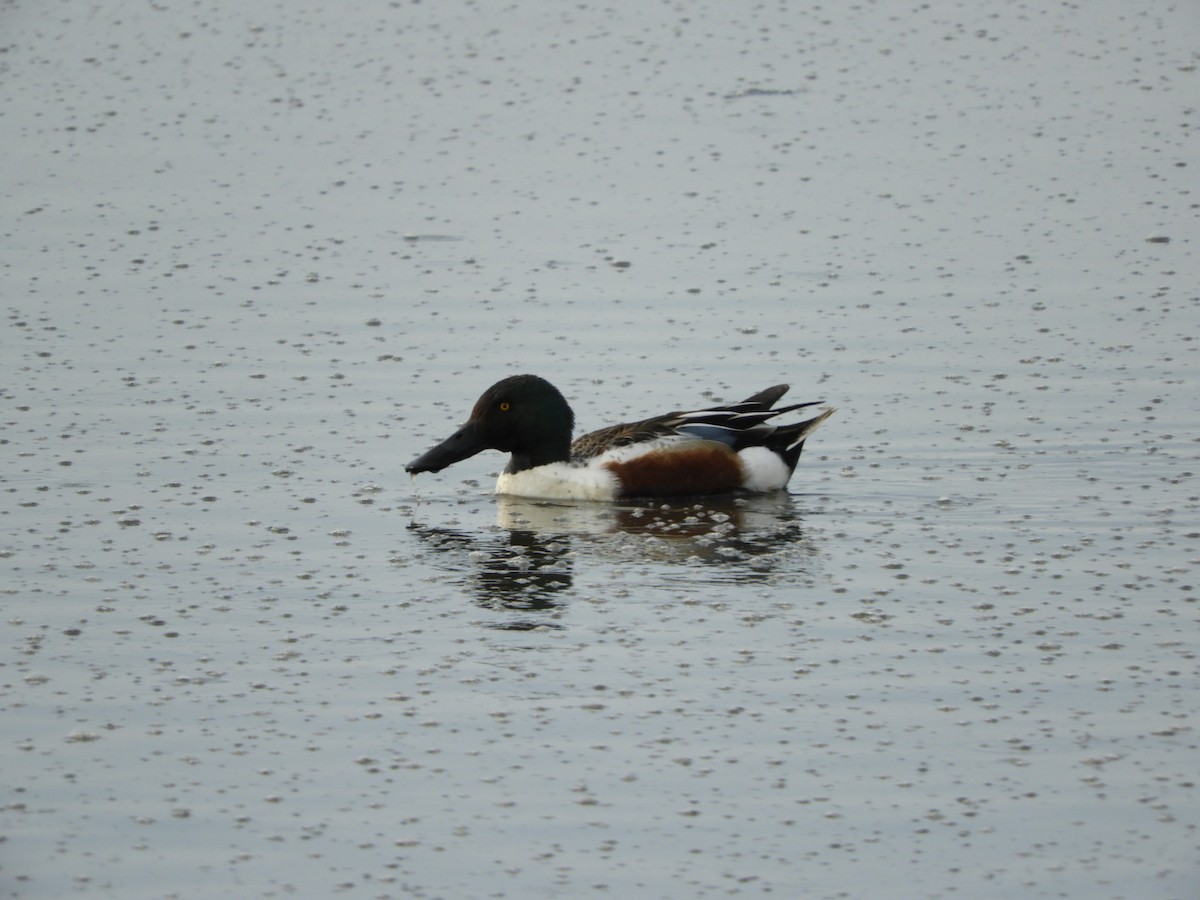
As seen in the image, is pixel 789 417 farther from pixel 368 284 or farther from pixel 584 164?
pixel 584 164

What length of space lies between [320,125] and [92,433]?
19.1ft

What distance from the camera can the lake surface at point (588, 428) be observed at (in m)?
5.67

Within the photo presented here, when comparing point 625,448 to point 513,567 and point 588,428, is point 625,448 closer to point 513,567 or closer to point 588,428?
point 588,428

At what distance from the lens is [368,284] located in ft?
39.4

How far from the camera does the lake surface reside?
5.67 m

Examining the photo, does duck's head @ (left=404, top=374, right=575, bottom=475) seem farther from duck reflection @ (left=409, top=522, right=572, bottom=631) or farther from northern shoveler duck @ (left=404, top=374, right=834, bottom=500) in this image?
duck reflection @ (left=409, top=522, right=572, bottom=631)

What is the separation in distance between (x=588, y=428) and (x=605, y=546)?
62.7 inches

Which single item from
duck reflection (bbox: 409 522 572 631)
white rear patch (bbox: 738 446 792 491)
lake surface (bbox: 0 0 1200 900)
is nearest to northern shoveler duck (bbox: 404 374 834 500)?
white rear patch (bbox: 738 446 792 491)

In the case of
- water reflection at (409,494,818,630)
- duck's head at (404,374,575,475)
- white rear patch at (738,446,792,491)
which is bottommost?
water reflection at (409,494,818,630)

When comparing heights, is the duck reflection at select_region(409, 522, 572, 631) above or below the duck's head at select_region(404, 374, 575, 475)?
below

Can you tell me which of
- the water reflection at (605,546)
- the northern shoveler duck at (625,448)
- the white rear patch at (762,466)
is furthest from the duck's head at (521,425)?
the white rear patch at (762,466)

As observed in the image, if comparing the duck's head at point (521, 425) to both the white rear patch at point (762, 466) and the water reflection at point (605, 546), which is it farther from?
the white rear patch at point (762, 466)

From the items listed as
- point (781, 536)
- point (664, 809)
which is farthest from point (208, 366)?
point (664, 809)

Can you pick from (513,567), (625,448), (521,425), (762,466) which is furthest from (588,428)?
(513,567)
